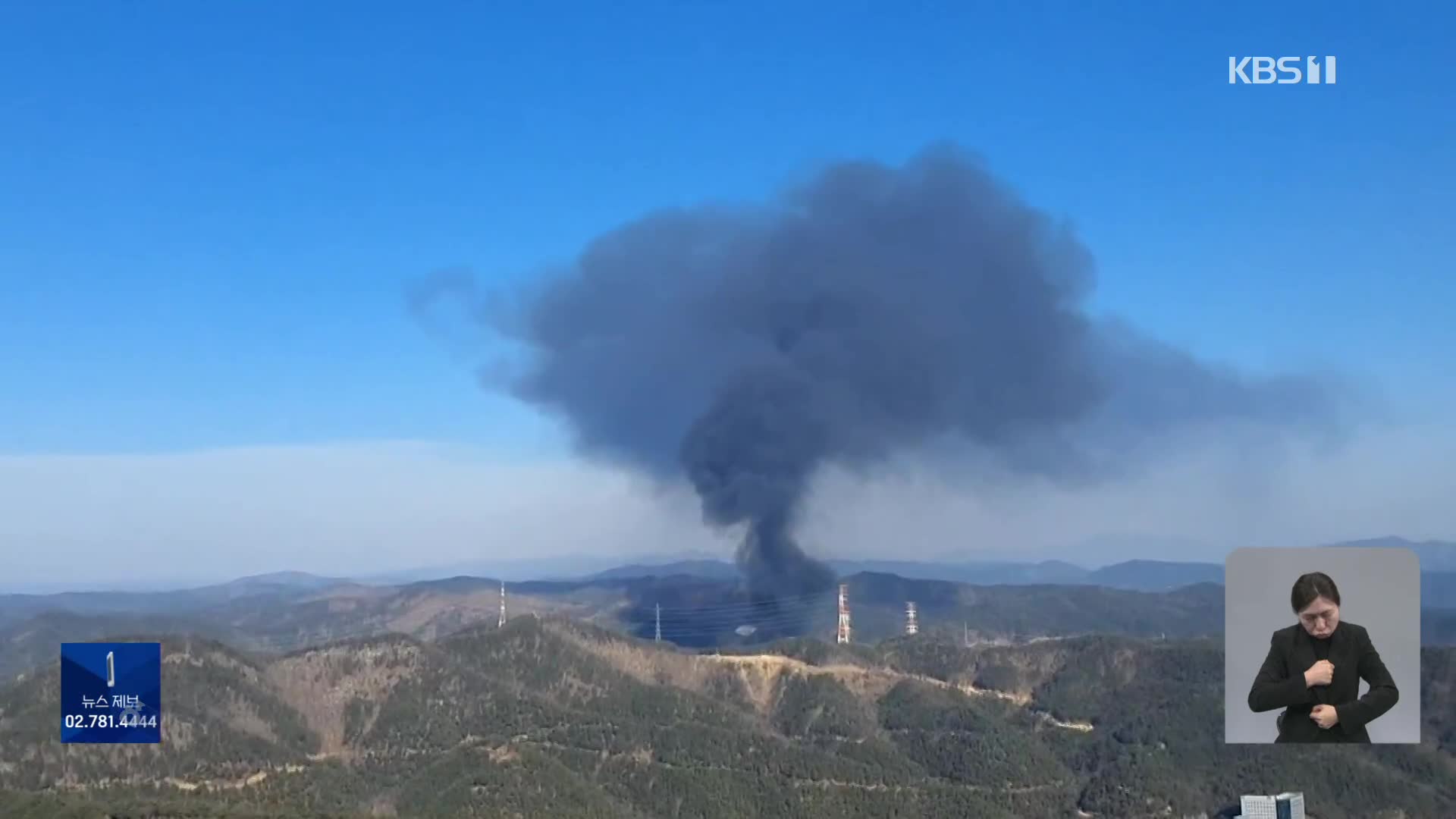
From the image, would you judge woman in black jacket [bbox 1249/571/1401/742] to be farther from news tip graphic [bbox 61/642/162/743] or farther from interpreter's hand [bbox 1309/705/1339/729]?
news tip graphic [bbox 61/642/162/743]

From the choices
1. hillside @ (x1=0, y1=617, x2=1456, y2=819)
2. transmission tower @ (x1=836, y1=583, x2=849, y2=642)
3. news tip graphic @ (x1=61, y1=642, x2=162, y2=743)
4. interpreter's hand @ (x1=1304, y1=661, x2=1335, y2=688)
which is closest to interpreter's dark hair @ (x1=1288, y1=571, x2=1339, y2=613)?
interpreter's hand @ (x1=1304, y1=661, x2=1335, y2=688)

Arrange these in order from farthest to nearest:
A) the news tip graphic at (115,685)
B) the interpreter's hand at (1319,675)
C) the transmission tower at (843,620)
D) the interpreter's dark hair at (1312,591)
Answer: the transmission tower at (843,620) → the news tip graphic at (115,685) → the interpreter's dark hair at (1312,591) → the interpreter's hand at (1319,675)

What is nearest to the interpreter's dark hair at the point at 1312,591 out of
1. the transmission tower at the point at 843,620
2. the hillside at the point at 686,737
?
the hillside at the point at 686,737

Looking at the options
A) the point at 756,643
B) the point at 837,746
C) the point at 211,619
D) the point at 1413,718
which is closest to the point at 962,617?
the point at 756,643

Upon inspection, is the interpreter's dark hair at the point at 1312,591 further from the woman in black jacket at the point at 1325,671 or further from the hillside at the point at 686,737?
the hillside at the point at 686,737

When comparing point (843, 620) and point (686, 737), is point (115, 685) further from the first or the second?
point (843, 620)

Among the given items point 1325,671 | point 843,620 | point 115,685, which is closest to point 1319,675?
point 1325,671

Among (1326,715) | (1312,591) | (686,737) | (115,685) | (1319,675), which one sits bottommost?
(686,737)

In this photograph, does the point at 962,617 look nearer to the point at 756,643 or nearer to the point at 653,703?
the point at 756,643
